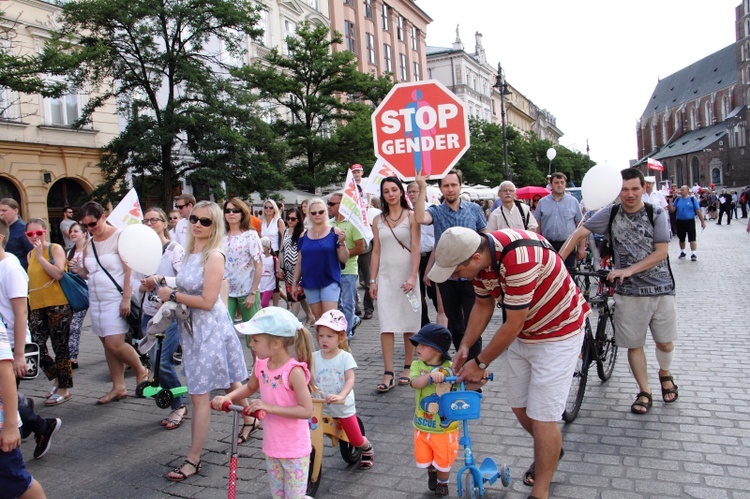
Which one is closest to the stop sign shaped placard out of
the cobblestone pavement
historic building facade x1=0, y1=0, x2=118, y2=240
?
the cobblestone pavement

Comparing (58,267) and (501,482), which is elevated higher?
(58,267)

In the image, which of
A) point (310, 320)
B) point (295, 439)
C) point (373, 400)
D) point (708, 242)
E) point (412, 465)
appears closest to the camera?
point (295, 439)

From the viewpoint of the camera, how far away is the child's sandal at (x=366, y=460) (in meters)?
4.13

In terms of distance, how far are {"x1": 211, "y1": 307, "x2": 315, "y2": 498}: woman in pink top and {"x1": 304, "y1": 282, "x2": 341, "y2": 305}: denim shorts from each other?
3.24 meters

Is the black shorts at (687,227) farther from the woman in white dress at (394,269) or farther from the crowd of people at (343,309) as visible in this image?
the woman in white dress at (394,269)

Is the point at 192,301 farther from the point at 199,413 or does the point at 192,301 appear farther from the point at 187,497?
the point at 187,497

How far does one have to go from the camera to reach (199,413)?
4156mm

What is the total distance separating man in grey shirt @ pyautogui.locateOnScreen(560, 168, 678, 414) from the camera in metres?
5.00

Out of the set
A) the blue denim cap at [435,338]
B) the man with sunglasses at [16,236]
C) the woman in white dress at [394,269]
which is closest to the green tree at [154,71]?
the man with sunglasses at [16,236]

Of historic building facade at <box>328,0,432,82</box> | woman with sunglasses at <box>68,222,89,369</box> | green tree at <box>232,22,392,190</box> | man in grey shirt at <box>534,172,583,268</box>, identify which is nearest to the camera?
woman with sunglasses at <box>68,222,89,369</box>

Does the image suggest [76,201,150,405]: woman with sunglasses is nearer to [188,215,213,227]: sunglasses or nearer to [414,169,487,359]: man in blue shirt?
[188,215,213,227]: sunglasses

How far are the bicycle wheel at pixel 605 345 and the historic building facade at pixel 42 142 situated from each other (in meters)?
19.4

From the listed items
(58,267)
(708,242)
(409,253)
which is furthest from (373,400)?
(708,242)

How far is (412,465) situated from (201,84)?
61.6 ft
